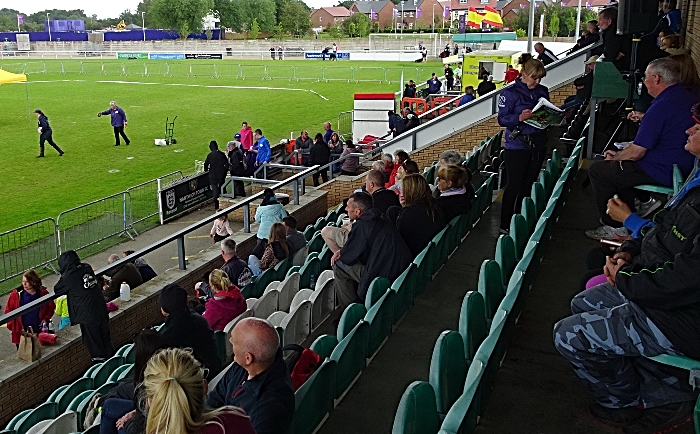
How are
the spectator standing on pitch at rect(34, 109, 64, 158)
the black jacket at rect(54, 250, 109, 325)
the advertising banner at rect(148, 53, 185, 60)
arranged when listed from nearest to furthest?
the black jacket at rect(54, 250, 109, 325) → the spectator standing on pitch at rect(34, 109, 64, 158) → the advertising banner at rect(148, 53, 185, 60)

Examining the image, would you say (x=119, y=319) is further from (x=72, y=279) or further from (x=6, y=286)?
(x=6, y=286)

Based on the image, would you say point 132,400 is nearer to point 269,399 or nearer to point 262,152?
point 269,399

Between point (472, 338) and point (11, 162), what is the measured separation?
809 inches

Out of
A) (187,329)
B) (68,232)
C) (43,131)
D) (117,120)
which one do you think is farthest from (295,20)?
(187,329)

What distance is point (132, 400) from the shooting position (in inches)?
159

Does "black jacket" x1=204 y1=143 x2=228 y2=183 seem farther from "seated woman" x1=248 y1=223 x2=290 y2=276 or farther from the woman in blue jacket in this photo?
the woman in blue jacket

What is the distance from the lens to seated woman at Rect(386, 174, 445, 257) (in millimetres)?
6062

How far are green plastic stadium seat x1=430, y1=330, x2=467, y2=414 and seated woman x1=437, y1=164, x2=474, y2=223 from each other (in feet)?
10.6

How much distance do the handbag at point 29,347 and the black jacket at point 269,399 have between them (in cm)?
418

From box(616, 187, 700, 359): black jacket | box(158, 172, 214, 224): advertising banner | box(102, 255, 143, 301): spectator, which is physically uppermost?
box(616, 187, 700, 359): black jacket

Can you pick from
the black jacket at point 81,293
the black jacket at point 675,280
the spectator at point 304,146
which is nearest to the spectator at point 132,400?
the black jacket at point 675,280

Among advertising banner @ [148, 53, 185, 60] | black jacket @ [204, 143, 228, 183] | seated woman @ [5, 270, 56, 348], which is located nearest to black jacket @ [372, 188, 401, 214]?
seated woman @ [5, 270, 56, 348]

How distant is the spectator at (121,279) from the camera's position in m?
8.80

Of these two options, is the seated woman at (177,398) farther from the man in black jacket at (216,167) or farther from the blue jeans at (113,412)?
the man in black jacket at (216,167)
